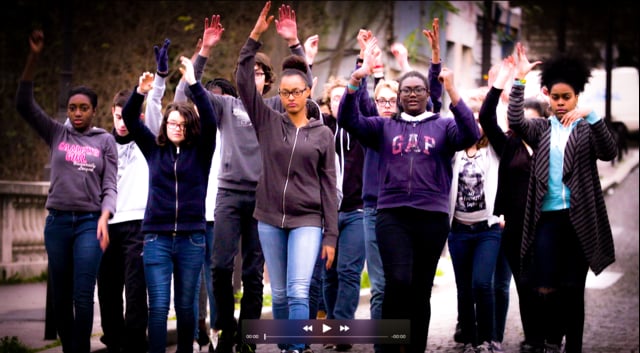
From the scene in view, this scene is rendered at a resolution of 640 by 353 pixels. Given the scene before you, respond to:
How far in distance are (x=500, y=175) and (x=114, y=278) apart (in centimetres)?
294

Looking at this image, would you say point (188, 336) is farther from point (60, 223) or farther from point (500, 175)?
point (500, 175)

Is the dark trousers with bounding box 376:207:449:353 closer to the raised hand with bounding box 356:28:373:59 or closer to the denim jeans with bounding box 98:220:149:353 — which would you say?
the raised hand with bounding box 356:28:373:59

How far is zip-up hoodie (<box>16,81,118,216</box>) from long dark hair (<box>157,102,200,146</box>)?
530mm

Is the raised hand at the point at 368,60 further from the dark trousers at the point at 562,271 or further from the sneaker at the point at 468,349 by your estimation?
the sneaker at the point at 468,349

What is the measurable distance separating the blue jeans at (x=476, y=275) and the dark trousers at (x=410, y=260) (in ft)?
4.00

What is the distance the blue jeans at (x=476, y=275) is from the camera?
9633 mm

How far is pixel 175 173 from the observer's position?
8.59m

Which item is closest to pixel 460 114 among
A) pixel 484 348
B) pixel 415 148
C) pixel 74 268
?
pixel 415 148

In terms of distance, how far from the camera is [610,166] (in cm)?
3584

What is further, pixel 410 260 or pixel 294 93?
pixel 294 93

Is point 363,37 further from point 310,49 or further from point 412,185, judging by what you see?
point 310,49

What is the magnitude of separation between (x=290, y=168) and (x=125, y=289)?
1572mm

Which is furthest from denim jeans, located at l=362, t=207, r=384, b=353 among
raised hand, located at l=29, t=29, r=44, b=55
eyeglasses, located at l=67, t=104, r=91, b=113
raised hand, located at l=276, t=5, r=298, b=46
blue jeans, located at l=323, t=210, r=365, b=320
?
raised hand, located at l=29, t=29, r=44, b=55

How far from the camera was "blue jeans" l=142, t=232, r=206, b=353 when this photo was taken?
8.48 m
